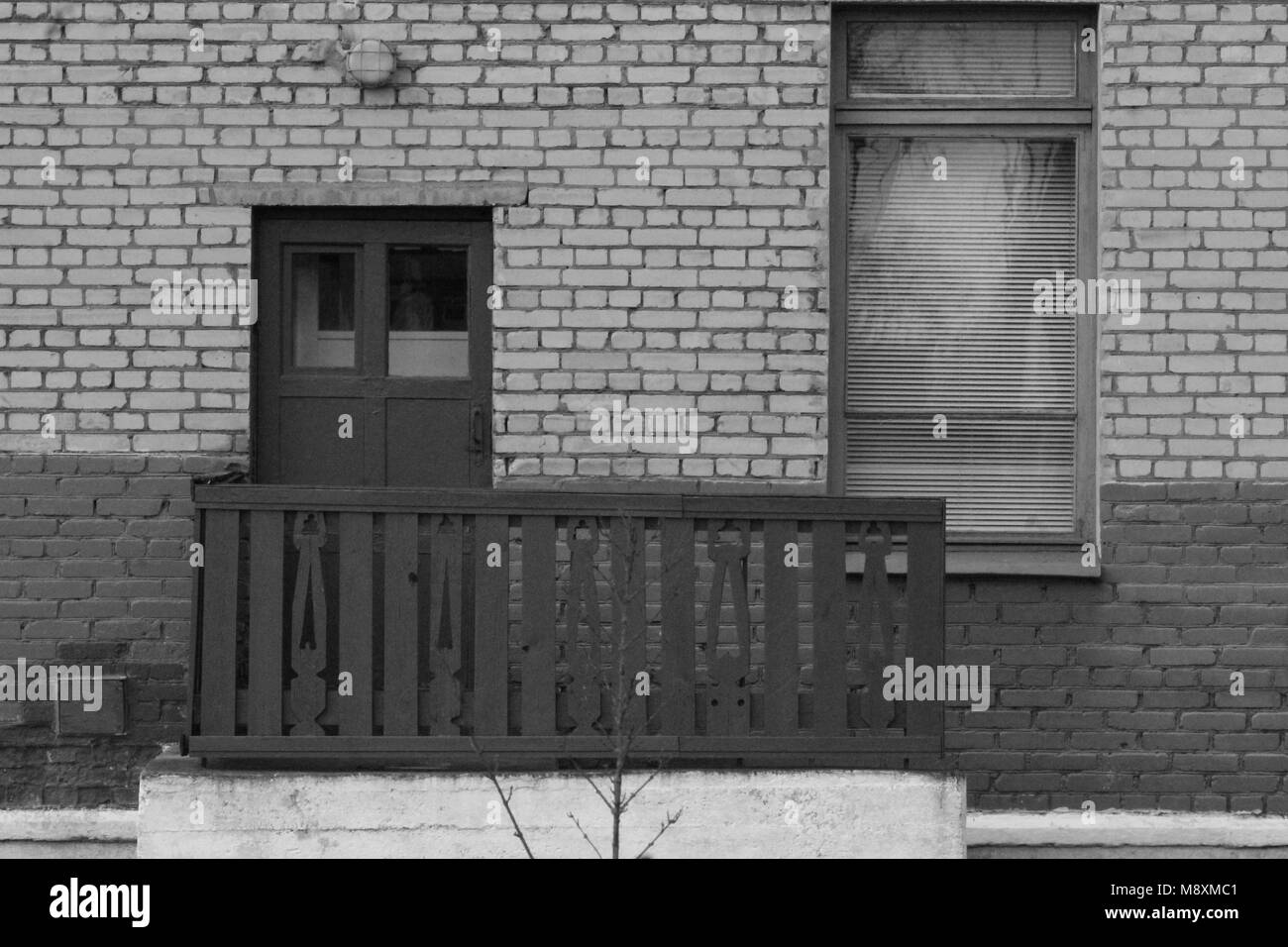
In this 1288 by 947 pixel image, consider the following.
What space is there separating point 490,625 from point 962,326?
2.35 metres

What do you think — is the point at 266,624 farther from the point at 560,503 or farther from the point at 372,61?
the point at 372,61

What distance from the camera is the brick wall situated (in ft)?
19.5

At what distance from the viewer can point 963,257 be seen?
6.22 m

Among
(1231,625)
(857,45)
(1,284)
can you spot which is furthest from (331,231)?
(1231,625)

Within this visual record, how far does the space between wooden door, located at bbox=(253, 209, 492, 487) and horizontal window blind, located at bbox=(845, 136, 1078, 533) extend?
1.48m

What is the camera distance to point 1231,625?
591cm

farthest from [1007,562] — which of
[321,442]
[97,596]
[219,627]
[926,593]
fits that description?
[97,596]

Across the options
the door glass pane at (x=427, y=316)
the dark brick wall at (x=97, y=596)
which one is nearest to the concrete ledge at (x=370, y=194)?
the door glass pane at (x=427, y=316)

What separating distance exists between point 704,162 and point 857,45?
0.81m

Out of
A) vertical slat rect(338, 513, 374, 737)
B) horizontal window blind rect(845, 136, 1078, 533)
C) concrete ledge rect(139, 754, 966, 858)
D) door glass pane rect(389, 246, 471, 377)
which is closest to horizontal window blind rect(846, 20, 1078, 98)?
horizontal window blind rect(845, 136, 1078, 533)

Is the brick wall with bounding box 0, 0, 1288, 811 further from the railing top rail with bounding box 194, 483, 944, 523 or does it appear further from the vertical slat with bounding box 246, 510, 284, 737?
the vertical slat with bounding box 246, 510, 284, 737

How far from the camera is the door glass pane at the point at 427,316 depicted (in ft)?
20.3

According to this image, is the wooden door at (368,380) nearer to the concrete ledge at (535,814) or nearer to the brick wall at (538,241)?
the brick wall at (538,241)

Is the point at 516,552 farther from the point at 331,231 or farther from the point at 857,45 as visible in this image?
the point at 857,45
